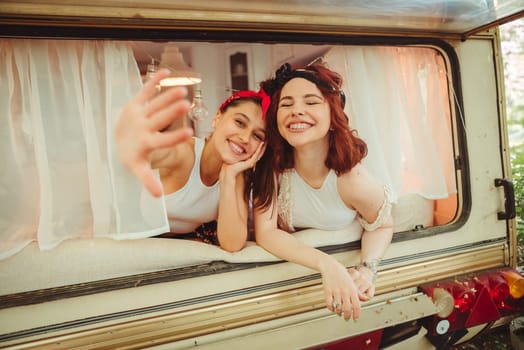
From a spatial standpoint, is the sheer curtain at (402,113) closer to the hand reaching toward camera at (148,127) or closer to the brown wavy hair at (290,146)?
the brown wavy hair at (290,146)

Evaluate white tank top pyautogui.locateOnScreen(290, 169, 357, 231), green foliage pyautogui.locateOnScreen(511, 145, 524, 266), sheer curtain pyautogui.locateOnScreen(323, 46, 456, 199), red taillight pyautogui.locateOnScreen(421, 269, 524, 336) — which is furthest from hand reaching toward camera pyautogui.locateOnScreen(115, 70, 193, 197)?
green foliage pyautogui.locateOnScreen(511, 145, 524, 266)

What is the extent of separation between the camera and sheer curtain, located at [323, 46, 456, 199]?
2264mm

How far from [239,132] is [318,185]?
0.57m

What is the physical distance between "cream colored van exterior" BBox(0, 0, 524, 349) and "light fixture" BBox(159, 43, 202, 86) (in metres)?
0.17

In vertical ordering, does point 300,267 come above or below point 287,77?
below

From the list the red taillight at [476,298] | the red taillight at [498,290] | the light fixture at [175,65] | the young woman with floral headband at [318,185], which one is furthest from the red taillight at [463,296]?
the light fixture at [175,65]

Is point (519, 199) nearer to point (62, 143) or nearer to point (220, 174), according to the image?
point (220, 174)

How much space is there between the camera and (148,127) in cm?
168

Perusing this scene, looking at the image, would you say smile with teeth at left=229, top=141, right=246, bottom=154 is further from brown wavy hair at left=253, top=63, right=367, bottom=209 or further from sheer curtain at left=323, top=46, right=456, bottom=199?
sheer curtain at left=323, top=46, right=456, bottom=199

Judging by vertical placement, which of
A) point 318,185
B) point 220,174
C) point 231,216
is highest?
point 220,174

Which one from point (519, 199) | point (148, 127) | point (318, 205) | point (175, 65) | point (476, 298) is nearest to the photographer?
point (148, 127)

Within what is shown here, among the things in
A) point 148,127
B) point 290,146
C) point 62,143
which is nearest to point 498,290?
point 290,146

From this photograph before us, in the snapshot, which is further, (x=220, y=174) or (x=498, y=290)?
(x=498, y=290)

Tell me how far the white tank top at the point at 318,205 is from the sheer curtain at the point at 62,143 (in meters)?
0.85
